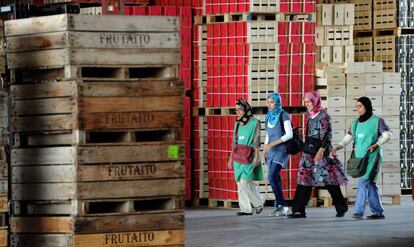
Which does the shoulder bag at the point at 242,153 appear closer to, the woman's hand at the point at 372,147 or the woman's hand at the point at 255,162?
the woman's hand at the point at 255,162

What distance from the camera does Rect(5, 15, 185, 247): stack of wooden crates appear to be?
12383 millimetres

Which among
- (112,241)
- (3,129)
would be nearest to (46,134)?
(3,129)

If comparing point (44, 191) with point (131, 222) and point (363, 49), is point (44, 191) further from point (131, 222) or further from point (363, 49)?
point (363, 49)

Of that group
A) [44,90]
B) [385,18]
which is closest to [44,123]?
[44,90]

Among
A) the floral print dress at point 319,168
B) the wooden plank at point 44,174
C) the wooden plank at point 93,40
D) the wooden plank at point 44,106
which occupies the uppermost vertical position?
the wooden plank at point 93,40

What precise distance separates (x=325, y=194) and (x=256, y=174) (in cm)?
233

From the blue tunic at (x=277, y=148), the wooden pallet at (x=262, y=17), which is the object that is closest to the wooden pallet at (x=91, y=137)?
the blue tunic at (x=277, y=148)

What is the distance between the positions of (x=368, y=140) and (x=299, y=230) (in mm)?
2063

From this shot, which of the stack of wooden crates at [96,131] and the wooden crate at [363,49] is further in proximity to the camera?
the wooden crate at [363,49]

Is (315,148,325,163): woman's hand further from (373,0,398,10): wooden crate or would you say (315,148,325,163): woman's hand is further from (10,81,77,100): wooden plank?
(10,81,77,100): wooden plank

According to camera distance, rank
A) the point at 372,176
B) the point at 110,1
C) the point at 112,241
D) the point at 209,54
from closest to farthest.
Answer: the point at 112,241, the point at 110,1, the point at 372,176, the point at 209,54

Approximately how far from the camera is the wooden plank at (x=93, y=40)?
12.4 metres

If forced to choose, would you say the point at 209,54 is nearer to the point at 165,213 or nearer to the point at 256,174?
the point at 256,174

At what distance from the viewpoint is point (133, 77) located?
512 inches
